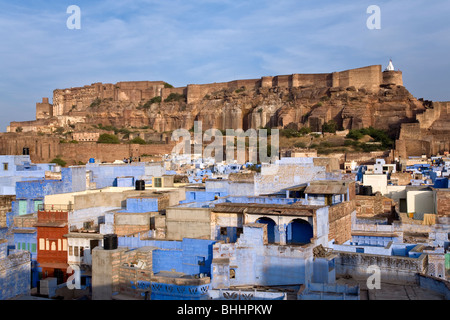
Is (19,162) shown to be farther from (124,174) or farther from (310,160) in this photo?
(310,160)

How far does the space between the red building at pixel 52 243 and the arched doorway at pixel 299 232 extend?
15.2 ft

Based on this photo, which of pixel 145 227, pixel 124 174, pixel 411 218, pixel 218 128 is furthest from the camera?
pixel 218 128

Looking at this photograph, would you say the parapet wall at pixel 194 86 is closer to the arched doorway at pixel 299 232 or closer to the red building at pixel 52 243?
the arched doorway at pixel 299 232

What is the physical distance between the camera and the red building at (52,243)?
10.5m

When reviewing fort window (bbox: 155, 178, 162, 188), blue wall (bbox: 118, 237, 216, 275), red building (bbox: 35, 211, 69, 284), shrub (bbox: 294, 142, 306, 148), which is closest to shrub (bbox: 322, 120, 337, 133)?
shrub (bbox: 294, 142, 306, 148)

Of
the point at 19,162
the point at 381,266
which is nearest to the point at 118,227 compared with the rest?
the point at 381,266

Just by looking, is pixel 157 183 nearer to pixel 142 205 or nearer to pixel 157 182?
pixel 157 182

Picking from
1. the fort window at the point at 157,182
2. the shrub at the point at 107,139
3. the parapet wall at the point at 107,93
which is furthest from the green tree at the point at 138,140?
the fort window at the point at 157,182

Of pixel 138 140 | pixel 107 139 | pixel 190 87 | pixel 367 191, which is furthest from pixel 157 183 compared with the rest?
pixel 190 87

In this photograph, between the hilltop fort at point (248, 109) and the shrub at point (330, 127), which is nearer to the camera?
the hilltop fort at point (248, 109)

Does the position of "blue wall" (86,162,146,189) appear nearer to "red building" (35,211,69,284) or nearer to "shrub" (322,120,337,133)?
"red building" (35,211,69,284)

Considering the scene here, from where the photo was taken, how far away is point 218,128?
49656 mm
